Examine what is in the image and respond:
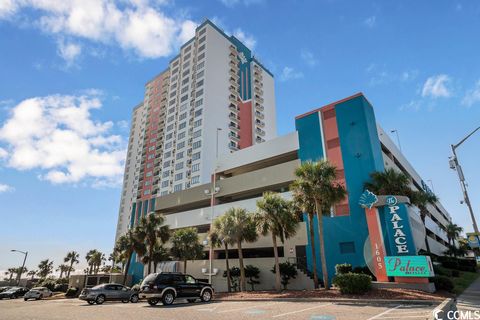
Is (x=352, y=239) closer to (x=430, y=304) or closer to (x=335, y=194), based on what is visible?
(x=335, y=194)

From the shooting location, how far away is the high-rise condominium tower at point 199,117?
231 feet

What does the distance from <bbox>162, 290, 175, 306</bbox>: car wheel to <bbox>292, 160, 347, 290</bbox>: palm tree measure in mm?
11404

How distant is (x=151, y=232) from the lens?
4003cm

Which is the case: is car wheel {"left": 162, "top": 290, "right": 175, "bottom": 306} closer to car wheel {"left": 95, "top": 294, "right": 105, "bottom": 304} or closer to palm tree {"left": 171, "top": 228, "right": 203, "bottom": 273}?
car wheel {"left": 95, "top": 294, "right": 105, "bottom": 304}

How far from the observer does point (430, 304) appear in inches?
574

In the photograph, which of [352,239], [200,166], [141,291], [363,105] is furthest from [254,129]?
[141,291]

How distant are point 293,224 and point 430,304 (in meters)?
12.2

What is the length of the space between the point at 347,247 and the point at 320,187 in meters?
10.7

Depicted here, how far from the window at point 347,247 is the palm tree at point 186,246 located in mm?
17930

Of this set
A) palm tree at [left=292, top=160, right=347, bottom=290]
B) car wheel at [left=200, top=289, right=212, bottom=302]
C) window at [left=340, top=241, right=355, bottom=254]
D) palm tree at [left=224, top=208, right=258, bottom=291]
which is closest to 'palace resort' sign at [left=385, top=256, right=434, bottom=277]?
palm tree at [left=292, top=160, right=347, bottom=290]

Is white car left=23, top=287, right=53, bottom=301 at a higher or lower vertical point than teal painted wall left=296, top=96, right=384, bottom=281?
lower

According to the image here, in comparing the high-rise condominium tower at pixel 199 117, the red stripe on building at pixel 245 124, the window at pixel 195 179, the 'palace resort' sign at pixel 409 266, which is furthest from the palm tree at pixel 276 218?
the red stripe on building at pixel 245 124

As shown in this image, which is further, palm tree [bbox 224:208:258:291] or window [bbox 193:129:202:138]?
window [bbox 193:129:202:138]

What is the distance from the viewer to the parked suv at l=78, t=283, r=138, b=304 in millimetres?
23734
